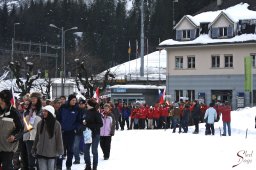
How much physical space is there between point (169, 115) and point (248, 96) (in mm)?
23136

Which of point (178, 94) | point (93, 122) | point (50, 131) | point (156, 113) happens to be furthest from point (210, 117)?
point (178, 94)

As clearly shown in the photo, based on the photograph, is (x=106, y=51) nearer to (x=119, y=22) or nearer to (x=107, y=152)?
(x=119, y=22)

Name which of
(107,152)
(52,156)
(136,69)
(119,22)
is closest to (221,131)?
(107,152)

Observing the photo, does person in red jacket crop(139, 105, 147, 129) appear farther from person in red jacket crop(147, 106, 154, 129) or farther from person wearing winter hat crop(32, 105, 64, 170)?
person wearing winter hat crop(32, 105, 64, 170)

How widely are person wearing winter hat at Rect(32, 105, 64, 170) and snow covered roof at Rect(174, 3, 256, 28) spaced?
51.0 metres

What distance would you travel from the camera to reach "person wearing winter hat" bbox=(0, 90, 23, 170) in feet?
34.7

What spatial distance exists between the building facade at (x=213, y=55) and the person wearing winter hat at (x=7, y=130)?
161 ft

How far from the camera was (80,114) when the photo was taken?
15.4 m

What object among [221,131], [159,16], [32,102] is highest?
[159,16]

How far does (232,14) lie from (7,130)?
54.1 meters

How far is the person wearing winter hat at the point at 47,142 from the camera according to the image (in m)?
11.8

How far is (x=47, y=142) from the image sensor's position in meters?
11.8

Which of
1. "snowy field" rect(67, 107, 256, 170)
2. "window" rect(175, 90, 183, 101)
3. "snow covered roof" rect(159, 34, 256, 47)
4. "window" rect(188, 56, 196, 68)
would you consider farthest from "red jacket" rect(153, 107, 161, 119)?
"window" rect(175, 90, 183, 101)

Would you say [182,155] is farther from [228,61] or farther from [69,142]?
[228,61]
